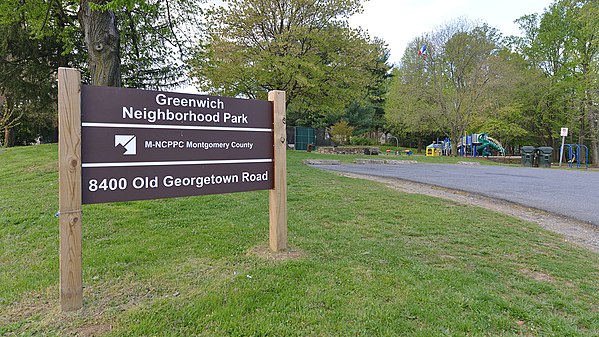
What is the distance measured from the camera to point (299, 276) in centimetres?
294

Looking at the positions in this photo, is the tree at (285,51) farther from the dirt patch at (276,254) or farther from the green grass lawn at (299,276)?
the dirt patch at (276,254)

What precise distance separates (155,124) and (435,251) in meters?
3.04

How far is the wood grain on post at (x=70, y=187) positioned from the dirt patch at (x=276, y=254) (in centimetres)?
151

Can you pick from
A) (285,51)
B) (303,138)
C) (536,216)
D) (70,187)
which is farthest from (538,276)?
(303,138)

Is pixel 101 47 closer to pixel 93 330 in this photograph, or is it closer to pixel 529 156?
pixel 93 330

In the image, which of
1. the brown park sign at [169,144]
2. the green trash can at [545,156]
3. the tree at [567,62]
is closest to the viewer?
the brown park sign at [169,144]

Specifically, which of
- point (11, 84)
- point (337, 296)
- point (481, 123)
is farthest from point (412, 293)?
point (481, 123)

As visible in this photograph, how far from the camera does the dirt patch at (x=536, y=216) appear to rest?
454 cm

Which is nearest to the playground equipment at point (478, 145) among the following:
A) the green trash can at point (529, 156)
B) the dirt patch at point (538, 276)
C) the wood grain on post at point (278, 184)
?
the green trash can at point (529, 156)

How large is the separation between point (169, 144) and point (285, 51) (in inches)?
523

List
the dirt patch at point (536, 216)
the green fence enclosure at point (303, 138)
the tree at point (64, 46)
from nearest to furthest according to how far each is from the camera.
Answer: the dirt patch at point (536, 216) → the tree at point (64, 46) → the green fence enclosure at point (303, 138)

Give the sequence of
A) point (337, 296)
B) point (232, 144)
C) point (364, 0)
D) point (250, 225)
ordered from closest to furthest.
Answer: point (337, 296), point (232, 144), point (250, 225), point (364, 0)

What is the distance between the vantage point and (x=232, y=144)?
3.30 meters

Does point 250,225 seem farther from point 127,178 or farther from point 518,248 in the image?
point 518,248
